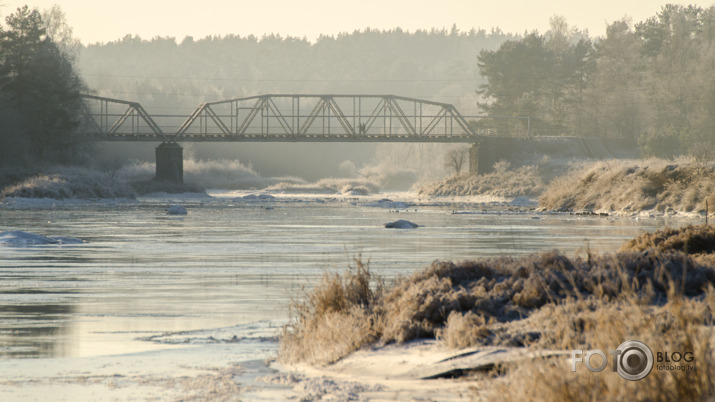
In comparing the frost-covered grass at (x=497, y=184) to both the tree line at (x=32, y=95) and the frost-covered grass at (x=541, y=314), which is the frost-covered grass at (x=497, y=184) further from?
the frost-covered grass at (x=541, y=314)

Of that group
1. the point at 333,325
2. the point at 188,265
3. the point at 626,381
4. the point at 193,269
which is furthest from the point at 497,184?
the point at 626,381

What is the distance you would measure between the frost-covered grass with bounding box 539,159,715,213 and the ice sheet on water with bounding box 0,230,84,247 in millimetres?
34210

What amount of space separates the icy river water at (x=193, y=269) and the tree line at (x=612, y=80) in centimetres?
7705

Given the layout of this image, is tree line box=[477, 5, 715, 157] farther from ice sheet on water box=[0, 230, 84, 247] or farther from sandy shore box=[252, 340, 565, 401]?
sandy shore box=[252, 340, 565, 401]

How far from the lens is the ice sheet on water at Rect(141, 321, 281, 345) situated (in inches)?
531

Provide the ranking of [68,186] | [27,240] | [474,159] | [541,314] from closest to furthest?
[541,314], [27,240], [68,186], [474,159]

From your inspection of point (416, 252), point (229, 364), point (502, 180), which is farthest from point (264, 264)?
point (502, 180)

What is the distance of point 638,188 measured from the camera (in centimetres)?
6138

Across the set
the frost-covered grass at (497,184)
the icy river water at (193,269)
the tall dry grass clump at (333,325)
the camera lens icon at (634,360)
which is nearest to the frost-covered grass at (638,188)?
the icy river water at (193,269)

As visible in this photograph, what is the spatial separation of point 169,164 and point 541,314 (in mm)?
105181

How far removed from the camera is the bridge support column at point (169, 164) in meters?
113

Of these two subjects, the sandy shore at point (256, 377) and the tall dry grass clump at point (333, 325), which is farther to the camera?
the tall dry grass clump at point (333, 325)

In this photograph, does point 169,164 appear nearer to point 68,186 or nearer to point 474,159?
point 68,186

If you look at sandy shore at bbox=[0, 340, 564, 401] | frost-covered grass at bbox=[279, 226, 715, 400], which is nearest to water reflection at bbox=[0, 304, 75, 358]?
sandy shore at bbox=[0, 340, 564, 401]
